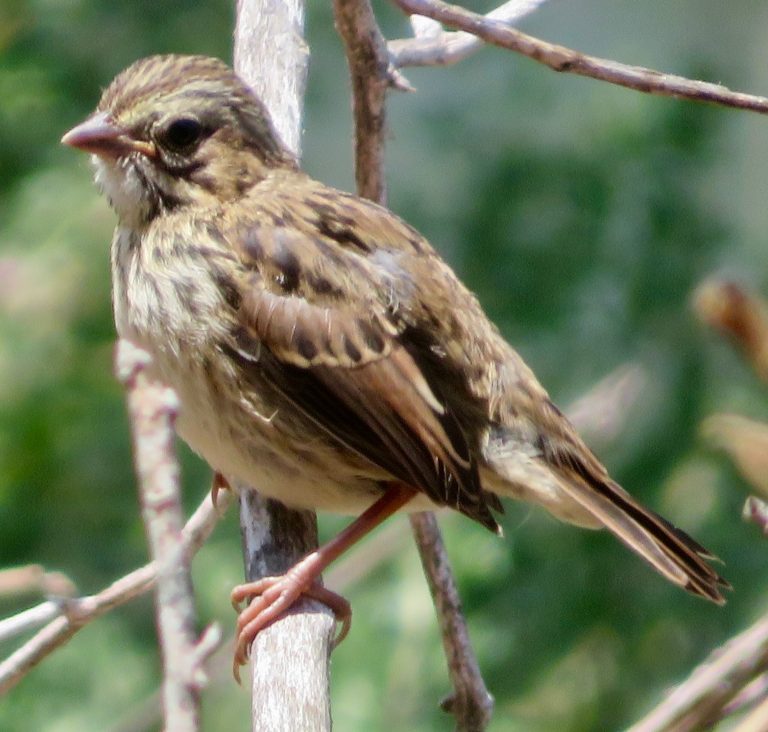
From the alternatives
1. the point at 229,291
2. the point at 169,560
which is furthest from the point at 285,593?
the point at 169,560

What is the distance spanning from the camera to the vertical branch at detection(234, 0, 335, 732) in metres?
2.52

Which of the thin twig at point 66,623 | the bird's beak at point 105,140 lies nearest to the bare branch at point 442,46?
the bird's beak at point 105,140

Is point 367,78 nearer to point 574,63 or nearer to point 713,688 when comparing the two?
point 574,63

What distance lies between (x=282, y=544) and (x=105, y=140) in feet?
3.34

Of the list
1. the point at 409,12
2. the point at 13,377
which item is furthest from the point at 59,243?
the point at 409,12

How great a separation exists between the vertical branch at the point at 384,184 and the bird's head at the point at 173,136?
0.85ft

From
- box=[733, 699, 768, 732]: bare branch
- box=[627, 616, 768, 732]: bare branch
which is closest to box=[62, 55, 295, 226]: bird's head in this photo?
box=[627, 616, 768, 732]: bare branch

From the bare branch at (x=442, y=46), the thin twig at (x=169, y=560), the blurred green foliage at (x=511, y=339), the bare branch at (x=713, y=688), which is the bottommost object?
the blurred green foliage at (x=511, y=339)

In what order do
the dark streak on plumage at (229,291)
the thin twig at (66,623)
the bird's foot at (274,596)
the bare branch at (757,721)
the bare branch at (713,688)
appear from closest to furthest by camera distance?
1. the bare branch at (757,721)
2. the bare branch at (713,688)
3. the thin twig at (66,623)
4. the bird's foot at (274,596)
5. the dark streak on plumage at (229,291)

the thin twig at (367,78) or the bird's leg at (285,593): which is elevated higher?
the thin twig at (367,78)

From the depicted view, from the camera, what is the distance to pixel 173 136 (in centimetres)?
343

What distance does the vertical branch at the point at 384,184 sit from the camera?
3158 millimetres

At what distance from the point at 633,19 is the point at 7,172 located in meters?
4.24

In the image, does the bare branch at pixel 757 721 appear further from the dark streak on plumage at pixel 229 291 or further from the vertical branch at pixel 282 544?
the dark streak on plumage at pixel 229 291
